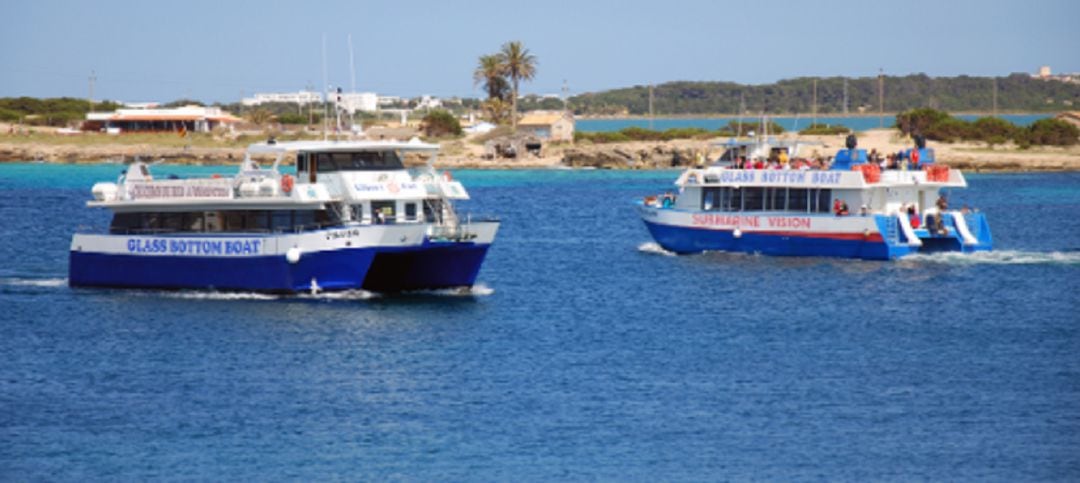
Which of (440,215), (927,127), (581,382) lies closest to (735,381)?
(581,382)

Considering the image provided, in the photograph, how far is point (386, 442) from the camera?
A: 29547 millimetres

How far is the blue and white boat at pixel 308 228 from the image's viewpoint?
142ft

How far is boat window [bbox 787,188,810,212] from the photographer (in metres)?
56.7

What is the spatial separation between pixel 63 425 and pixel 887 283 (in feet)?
91.6

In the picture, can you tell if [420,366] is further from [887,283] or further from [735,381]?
[887,283]

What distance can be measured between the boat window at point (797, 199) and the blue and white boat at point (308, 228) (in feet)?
49.5

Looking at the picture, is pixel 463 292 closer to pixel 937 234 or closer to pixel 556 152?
pixel 937 234

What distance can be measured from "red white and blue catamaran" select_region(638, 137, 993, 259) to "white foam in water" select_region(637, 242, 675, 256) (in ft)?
5.05

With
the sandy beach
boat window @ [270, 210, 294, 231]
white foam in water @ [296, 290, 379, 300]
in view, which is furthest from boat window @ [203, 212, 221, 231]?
the sandy beach

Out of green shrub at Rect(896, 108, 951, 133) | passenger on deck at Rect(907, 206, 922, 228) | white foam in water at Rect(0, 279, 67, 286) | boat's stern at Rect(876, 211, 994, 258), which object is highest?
green shrub at Rect(896, 108, 951, 133)

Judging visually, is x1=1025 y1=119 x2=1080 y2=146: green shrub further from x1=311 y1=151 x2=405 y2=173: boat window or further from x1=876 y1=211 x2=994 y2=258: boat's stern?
x1=311 y1=151 x2=405 y2=173: boat window

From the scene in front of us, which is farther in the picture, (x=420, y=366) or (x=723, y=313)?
(x=723, y=313)

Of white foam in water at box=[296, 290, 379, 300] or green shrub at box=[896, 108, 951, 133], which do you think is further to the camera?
green shrub at box=[896, 108, 951, 133]

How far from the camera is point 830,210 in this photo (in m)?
56.3
